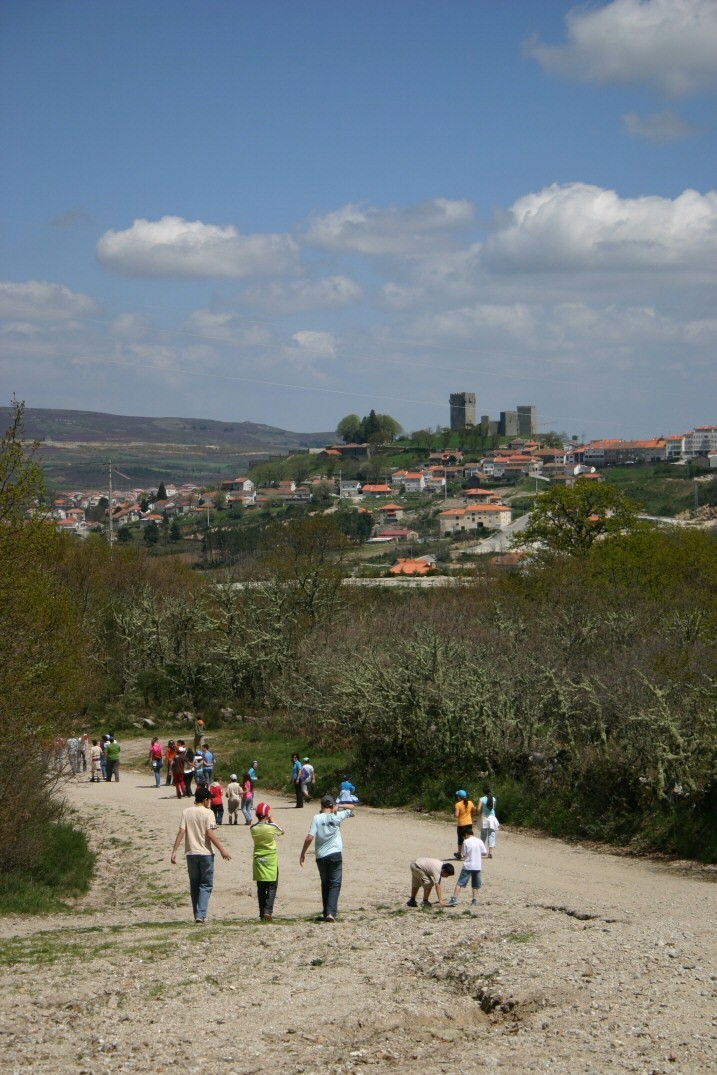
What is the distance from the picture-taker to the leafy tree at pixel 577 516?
59438 mm

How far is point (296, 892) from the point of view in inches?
673

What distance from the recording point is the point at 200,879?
13.5 meters

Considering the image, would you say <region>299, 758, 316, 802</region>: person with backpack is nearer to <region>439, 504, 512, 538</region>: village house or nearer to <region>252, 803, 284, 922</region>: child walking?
<region>252, 803, 284, 922</region>: child walking

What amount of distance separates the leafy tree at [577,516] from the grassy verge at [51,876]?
42.9 meters

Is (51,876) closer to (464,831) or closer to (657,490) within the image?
(464,831)

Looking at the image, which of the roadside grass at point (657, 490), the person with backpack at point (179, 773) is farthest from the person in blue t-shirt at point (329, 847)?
the roadside grass at point (657, 490)

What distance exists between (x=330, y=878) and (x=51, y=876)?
586 cm

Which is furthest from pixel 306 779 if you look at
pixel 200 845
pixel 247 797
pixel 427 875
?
pixel 200 845

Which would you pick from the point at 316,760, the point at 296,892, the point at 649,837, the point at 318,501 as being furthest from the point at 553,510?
the point at 318,501

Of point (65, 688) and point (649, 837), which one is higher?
point (65, 688)

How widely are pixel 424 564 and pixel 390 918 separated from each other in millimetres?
75799

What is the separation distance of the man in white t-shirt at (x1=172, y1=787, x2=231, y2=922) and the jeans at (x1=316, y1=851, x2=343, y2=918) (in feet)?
3.72

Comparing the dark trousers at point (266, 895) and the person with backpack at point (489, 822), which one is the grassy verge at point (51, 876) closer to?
the dark trousers at point (266, 895)

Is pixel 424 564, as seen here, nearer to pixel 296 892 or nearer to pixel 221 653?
pixel 221 653
